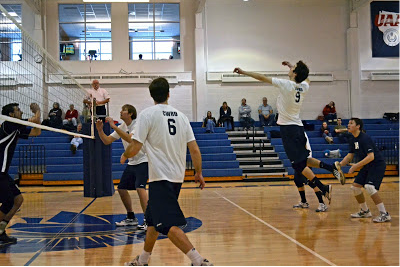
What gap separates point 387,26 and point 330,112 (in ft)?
16.8

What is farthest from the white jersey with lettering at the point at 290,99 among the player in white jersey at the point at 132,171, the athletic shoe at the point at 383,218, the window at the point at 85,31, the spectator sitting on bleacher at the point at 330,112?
the window at the point at 85,31

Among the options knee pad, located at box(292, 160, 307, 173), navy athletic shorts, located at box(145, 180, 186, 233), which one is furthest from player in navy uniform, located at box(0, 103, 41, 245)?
knee pad, located at box(292, 160, 307, 173)

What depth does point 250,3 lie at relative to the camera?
20.4m

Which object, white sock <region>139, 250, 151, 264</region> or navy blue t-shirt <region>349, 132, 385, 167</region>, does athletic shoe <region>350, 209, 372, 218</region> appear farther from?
white sock <region>139, 250, 151, 264</region>

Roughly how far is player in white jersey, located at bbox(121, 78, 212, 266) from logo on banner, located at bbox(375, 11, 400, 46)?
19.8 m

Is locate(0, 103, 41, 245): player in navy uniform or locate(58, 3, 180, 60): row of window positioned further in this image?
locate(58, 3, 180, 60): row of window

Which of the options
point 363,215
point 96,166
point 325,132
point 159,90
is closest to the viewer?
point 159,90

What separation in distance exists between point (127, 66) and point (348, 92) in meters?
10.4

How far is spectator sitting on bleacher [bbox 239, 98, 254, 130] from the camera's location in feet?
62.2

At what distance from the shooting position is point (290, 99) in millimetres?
6523

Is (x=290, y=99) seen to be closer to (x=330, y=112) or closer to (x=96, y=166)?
(x=96, y=166)

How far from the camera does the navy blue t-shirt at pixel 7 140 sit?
503 centimetres

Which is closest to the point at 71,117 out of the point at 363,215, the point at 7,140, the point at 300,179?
the point at 300,179

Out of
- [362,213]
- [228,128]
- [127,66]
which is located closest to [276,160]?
[228,128]
